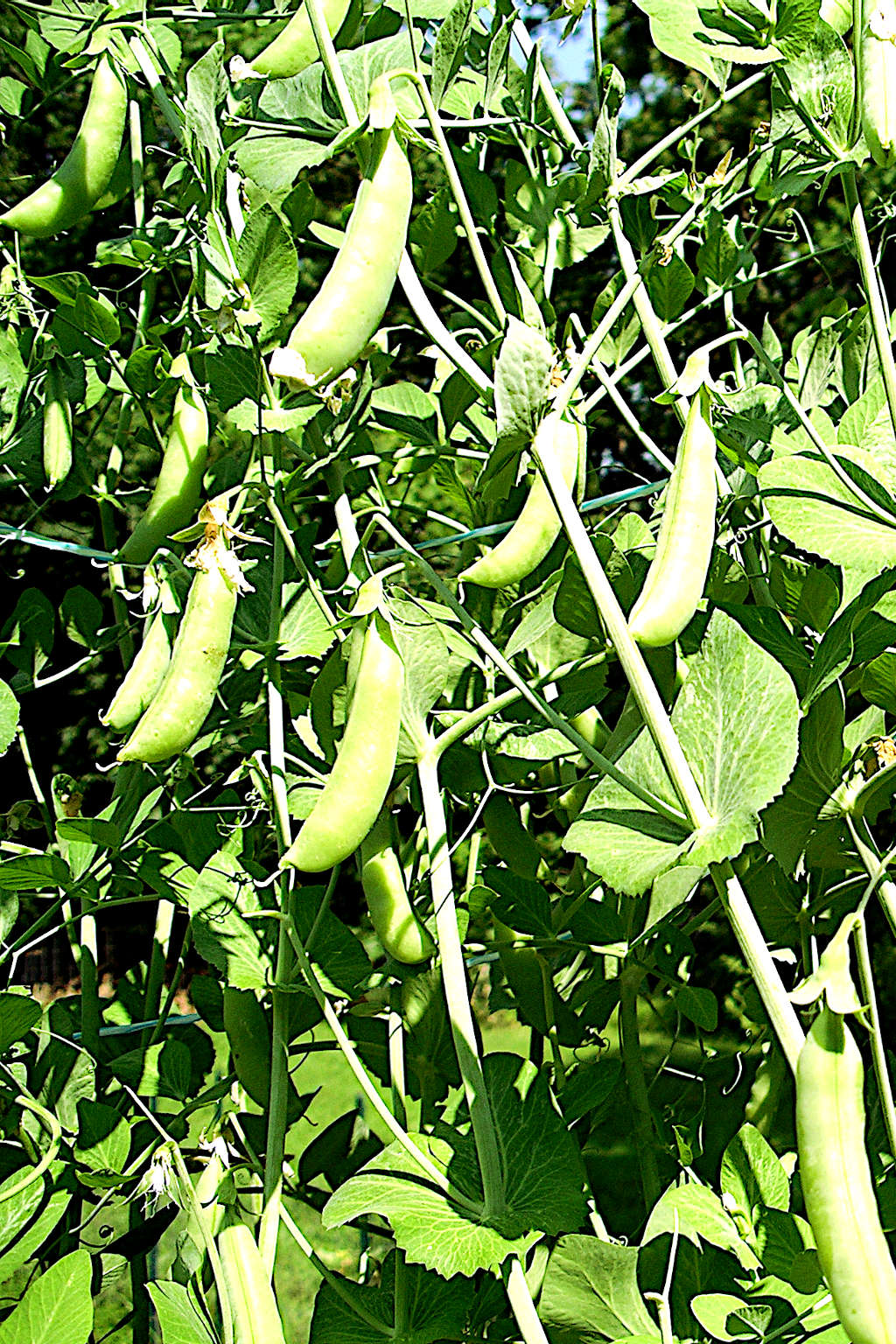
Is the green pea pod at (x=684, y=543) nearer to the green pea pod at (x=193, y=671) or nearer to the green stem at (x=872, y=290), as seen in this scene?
the green stem at (x=872, y=290)

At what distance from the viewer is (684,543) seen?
0.69 m

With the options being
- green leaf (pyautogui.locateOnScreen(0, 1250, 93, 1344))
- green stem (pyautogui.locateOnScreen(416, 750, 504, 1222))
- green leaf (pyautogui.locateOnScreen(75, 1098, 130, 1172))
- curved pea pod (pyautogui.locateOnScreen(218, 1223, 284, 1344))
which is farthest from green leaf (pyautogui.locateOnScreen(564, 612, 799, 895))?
green leaf (pyautogui.locateOnScreen(75, 1098, 130, 1172))

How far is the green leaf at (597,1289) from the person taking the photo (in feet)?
2.69

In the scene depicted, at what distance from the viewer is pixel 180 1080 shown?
3.57ft

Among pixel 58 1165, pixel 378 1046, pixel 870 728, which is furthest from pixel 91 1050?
pixel 870 728

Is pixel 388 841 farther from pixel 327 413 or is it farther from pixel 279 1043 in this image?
pixel 327 413

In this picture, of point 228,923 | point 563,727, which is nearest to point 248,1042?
point 228,923

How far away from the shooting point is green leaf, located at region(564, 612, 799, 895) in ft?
2.20

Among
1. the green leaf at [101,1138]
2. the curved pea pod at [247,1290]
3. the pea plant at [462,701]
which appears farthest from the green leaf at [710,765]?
the green leaf at [101,1138]

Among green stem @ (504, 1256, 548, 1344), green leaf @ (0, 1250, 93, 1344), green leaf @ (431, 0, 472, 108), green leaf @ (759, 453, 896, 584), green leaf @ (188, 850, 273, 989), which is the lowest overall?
green leaf @ (0, 1250, 93, 1344)

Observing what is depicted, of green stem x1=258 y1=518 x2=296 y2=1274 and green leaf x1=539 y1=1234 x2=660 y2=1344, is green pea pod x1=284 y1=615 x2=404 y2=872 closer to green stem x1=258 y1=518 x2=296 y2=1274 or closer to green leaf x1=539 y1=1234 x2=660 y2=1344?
green stem x1=258 y1=518 x2=296 y2=1274

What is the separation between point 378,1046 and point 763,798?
1.72ft

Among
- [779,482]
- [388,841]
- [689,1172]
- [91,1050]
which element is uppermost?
[779,482]

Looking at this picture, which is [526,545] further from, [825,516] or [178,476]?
[178,476]
